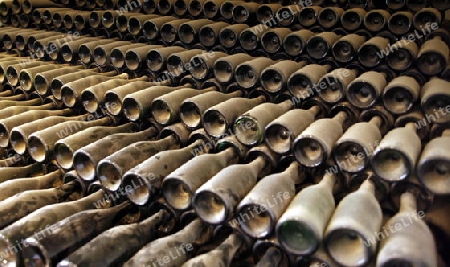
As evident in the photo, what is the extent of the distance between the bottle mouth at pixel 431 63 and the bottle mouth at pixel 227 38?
70 cm

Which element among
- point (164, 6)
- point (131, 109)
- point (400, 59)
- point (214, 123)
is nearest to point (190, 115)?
point (214, 123)

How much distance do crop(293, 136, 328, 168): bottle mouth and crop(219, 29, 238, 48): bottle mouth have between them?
2.38 ft

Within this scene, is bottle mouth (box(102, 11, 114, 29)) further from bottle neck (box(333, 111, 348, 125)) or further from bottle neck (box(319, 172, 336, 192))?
bottle neck (box(319, 172, 336, 192))

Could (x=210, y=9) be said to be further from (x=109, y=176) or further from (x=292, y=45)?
(x=109, y=176)

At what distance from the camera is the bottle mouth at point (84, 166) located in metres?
1.24

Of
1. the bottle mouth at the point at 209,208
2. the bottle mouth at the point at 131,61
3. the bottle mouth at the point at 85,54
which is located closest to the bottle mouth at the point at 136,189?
the bottle mouth at the point at 209,208

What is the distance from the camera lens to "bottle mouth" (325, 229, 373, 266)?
2.79ft

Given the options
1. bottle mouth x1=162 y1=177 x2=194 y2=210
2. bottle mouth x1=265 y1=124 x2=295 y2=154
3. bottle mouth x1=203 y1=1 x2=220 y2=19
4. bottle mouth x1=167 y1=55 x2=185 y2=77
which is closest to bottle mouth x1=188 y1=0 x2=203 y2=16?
bottle mouth x1=203 y1=1 x2=220 y2=19

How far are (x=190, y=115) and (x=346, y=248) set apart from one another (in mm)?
695

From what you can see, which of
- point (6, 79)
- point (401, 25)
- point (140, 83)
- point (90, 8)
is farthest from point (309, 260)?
point (90, 8)

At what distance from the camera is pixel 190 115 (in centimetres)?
139

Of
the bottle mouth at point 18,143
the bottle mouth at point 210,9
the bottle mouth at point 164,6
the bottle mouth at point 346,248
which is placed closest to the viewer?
the bottle mouth at point 346,248

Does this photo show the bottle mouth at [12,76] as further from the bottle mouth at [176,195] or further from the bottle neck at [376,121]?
the bottle neck at [376,121]

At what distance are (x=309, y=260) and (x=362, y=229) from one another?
184 mm
